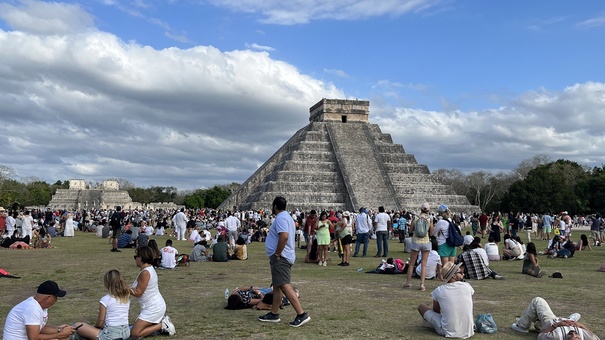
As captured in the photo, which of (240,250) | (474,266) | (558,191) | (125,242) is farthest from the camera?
(558,191)

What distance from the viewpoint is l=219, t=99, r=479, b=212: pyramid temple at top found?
39.3 meters

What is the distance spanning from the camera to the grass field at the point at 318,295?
6.45 metres

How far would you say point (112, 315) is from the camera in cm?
567

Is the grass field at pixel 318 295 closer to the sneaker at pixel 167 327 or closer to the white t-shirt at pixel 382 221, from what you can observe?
the sneaker at pixel 167 327

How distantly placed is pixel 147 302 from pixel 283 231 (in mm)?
1742

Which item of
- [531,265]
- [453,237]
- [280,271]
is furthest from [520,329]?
[531,265]

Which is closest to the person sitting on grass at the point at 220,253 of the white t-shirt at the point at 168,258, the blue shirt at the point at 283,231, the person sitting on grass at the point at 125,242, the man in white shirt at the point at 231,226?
the white t-shirt at the point at 168,258

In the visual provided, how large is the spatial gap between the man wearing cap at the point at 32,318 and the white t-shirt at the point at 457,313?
407 cm

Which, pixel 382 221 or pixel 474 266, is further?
pixel 382 221

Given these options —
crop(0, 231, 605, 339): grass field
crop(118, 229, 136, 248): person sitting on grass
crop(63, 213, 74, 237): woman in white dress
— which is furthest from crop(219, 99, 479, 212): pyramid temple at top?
crop(0, 231, 605, 339): grass field

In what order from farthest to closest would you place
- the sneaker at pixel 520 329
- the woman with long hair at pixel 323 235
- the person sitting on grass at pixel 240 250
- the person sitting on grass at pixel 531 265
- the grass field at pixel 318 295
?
1. the person sitting on grass at pixel 240 250
2. the woman with long hair at pixel 323 235
3. the person sitting on grass at pixel 531 265
4. the grass field at pixel 318 295
5. the sneaker at pixel 520 329

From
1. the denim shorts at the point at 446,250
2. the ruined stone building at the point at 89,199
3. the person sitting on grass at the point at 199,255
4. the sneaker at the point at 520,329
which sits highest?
the ruined stone building at the point at 89,199

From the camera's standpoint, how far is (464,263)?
10992mm

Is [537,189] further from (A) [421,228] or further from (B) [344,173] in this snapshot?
(A) [421,228]
